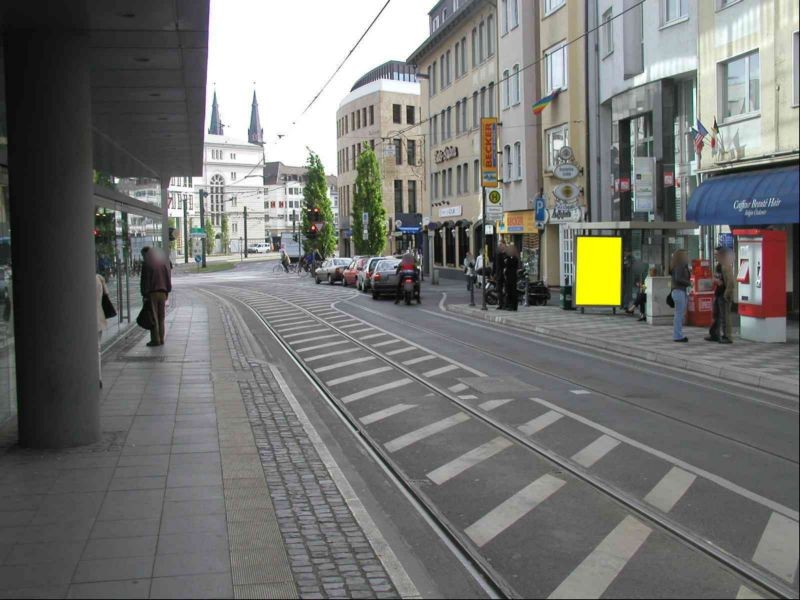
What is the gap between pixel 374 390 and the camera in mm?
12523

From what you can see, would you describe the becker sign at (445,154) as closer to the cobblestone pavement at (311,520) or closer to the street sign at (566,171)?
the street sign at (566,171)

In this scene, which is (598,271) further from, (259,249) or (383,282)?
(259,249)

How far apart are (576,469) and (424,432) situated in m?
2.23

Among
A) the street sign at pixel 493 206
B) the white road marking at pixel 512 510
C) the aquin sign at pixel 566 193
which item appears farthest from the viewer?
the street sign at pixel 493 206

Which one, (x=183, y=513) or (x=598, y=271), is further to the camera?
(x=598, y=271)

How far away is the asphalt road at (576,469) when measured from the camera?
509cm

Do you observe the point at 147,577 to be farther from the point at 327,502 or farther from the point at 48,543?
the point at 327,502

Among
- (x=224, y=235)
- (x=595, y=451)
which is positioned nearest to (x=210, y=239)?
(x=224, y=235)

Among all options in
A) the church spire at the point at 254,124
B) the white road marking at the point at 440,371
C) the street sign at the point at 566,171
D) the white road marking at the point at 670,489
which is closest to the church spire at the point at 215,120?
the church spire at the point at 254,124

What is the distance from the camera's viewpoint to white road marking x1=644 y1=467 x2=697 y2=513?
6.55 meters

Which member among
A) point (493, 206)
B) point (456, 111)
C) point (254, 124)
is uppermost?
point (254, 124)

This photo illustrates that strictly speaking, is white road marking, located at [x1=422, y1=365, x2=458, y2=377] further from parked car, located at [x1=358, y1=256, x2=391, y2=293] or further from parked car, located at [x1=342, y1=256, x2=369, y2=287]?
parked car, located at [x1=342, y1=256, x2=369, y2=287]

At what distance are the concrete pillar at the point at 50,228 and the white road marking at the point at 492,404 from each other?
A: 174 inches

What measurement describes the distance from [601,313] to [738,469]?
17.9 metres
